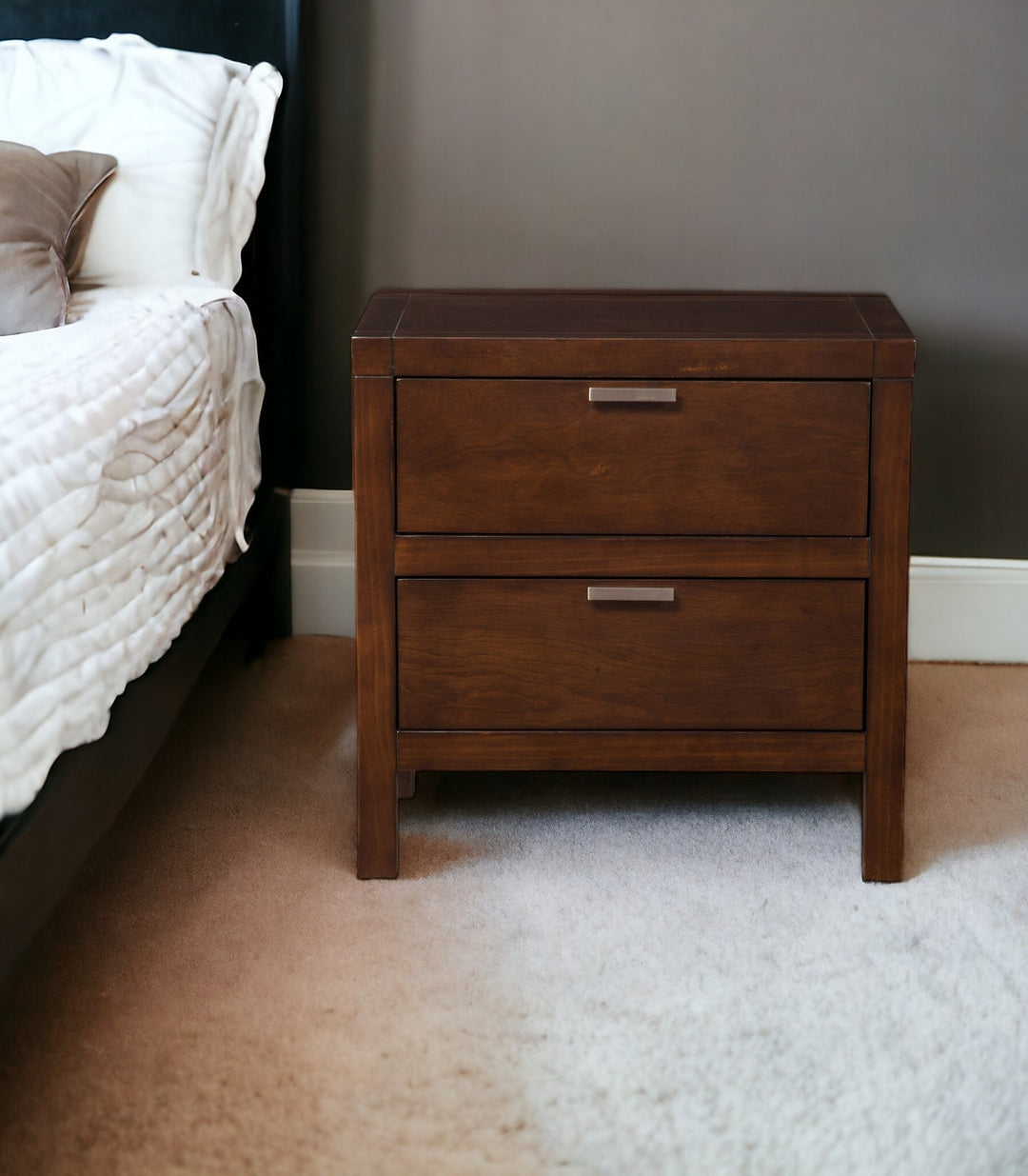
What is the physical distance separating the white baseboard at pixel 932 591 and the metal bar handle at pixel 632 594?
75 cm

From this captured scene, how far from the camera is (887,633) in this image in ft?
4.25

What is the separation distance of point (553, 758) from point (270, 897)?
0.34m

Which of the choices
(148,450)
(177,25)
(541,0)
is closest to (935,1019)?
(148,450)

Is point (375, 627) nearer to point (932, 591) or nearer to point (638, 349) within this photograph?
point (638, 349)

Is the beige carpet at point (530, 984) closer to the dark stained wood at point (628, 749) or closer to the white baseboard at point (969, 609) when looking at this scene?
the dark stained wood at point (628, 749)

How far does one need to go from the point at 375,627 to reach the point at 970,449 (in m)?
1.07

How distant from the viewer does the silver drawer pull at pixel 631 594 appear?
1.29 m

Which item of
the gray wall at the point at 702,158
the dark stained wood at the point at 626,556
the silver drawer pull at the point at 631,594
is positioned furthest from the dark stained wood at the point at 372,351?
the gray wall at the point at 702,158

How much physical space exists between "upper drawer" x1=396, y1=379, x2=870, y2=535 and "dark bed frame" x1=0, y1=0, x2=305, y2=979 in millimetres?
327

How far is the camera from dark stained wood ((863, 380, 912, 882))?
Result: 1251 millimetres

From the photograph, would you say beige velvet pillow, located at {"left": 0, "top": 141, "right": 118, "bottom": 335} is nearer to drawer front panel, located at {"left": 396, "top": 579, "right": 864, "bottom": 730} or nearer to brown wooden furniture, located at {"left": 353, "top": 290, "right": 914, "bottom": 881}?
brown wooden furniture, located at {"left": 353, "top": 290, "right": 914, "bottom": 881}

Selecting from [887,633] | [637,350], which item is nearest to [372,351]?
[637,350]

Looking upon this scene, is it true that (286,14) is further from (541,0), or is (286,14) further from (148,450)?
(148,450)

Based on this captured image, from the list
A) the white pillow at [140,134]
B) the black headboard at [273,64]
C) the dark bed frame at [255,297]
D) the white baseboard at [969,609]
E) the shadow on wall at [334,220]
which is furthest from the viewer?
the white baseboard at [969,609]
